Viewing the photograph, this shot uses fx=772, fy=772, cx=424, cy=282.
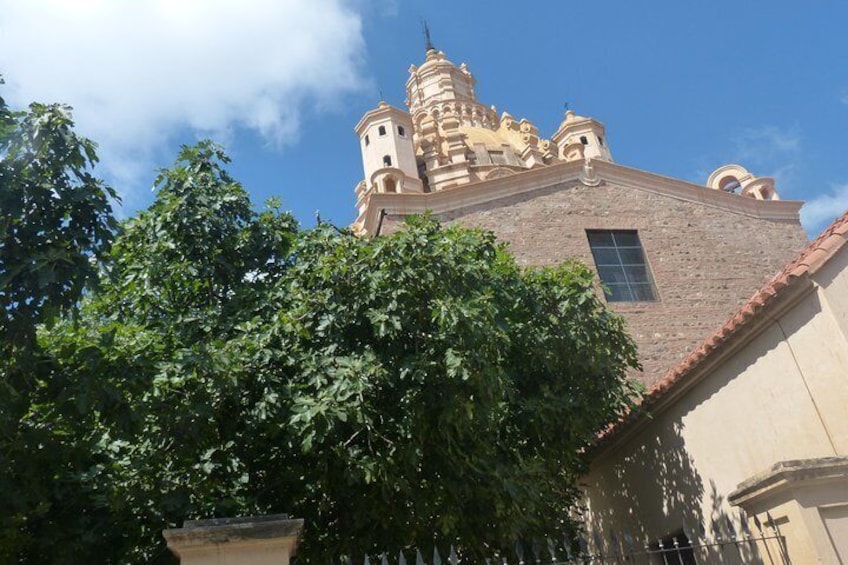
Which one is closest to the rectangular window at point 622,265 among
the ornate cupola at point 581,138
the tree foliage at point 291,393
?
the tree foliage at point 291,393

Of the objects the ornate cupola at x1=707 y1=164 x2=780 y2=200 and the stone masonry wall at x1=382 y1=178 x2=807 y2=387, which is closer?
the stone masonry wall at x1=382 y1=178 x2=807 y2=387

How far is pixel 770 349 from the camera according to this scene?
27.2 feet

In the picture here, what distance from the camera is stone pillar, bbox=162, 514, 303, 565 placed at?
455 cm

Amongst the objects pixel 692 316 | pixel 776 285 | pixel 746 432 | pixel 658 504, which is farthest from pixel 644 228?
pixel 776 285

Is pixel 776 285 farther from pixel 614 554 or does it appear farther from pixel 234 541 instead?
pixel 234 541

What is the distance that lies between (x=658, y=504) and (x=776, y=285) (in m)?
3.91

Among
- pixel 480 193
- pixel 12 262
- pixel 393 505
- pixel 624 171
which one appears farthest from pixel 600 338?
pixel 624 171

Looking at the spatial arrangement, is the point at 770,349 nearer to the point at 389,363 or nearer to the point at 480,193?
the point at 389,363

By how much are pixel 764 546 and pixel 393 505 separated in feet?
10.9

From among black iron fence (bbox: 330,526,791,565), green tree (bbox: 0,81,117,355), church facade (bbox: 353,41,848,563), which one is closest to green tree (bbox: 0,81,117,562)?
green tree (bbox: 0,81,117,355)

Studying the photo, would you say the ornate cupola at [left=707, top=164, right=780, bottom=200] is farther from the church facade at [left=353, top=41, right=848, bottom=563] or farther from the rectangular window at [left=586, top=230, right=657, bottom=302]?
the rectangular window at [left=586, top=230, right=657, bottom=302]

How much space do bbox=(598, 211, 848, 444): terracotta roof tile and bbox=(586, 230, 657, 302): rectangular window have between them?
6.00 metres

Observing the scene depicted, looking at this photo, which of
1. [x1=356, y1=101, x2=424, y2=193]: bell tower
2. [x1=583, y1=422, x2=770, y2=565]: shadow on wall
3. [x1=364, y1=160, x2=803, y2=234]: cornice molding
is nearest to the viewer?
[x1=583, y1=422, x2=770, y2=565]: shadow on wall

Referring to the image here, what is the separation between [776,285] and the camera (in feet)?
26.0
